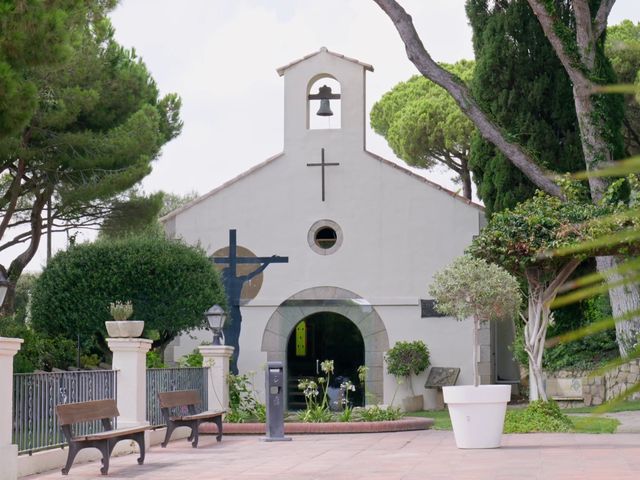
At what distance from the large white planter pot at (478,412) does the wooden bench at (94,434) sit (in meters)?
3.83

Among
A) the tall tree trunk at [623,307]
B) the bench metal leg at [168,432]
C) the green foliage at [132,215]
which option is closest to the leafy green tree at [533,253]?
the tall tree trunk at [623,307]

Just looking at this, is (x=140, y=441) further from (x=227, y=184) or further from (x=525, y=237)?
(x=227, y=184)

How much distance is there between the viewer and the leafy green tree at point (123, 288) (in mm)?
22328

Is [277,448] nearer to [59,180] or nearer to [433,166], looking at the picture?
[59,180]

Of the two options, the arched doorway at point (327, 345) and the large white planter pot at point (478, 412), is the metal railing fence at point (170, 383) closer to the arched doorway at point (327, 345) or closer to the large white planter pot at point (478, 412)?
the large white planter pot at point (478, 412)

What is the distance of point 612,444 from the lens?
13.1m

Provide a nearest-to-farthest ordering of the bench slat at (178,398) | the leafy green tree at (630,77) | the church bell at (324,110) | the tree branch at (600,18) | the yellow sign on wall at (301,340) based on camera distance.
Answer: the bench slat at (178,398) < the tree branch at (600,18) < the church bell at (324,110) < the yellow sign on wall at (301,340) < the leafy green tree at (630,77)

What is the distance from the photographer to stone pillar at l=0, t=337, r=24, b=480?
962cm

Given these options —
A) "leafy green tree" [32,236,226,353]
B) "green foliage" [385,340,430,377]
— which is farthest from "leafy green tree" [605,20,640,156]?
"leafy green tree" [32,236,226,353]

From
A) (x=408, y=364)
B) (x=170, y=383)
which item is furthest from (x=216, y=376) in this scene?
(x=408, y=364)

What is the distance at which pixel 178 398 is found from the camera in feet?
49.0

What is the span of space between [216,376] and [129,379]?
464cm

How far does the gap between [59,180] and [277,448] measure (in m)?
14.5

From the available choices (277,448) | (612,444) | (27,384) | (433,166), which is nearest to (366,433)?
(277,448)
